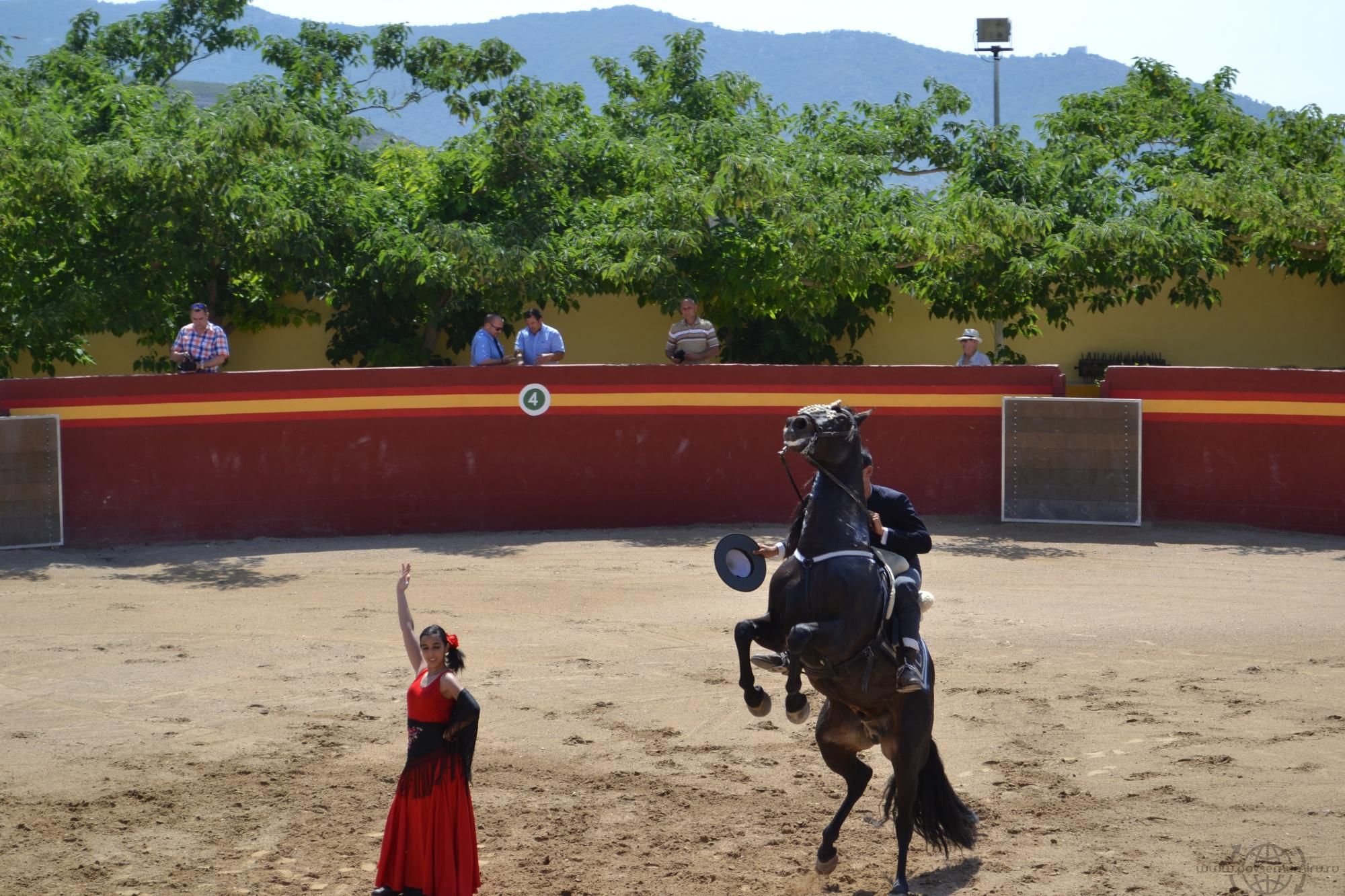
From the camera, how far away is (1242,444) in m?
15.9

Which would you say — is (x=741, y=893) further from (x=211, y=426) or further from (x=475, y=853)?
(x=211, y=426)

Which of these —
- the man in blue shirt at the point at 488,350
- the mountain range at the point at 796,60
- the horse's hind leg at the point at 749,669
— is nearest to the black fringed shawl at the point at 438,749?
the horse's hind leg at the point at 749,669

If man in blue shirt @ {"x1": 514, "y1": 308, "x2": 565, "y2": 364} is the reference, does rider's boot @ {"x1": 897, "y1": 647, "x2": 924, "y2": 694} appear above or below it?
below

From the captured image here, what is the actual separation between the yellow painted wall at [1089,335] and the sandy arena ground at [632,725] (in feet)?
19.6

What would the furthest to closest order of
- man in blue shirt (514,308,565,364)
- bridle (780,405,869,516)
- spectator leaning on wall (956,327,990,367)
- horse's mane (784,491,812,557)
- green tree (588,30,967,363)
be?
1. green tree (588,30,967,363)
2. spectator leaning on wall (956,327,990,367)
3. man in blue shirt (514,308,565,364)
4. horse's mane (784,491,812,557)
5. bridle (780,405,869,516)

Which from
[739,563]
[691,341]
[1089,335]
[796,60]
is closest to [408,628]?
[739,563]

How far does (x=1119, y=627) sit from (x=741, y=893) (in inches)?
237

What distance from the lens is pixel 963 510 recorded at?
16469 millimetres

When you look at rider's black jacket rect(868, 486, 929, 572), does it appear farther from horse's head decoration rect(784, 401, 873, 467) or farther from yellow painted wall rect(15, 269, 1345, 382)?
yellow painted wall rect(15, 269, 1345, 382)

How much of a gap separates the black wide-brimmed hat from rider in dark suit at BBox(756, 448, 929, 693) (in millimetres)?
69

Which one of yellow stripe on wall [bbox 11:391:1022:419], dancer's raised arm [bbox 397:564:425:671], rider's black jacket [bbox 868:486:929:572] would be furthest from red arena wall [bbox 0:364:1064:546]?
dancer's raised arm [bbox 397:564:425:671]

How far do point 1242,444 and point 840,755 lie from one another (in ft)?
33.5

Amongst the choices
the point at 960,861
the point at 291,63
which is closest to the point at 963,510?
the point at 960,861

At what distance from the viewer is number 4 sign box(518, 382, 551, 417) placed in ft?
53.2
